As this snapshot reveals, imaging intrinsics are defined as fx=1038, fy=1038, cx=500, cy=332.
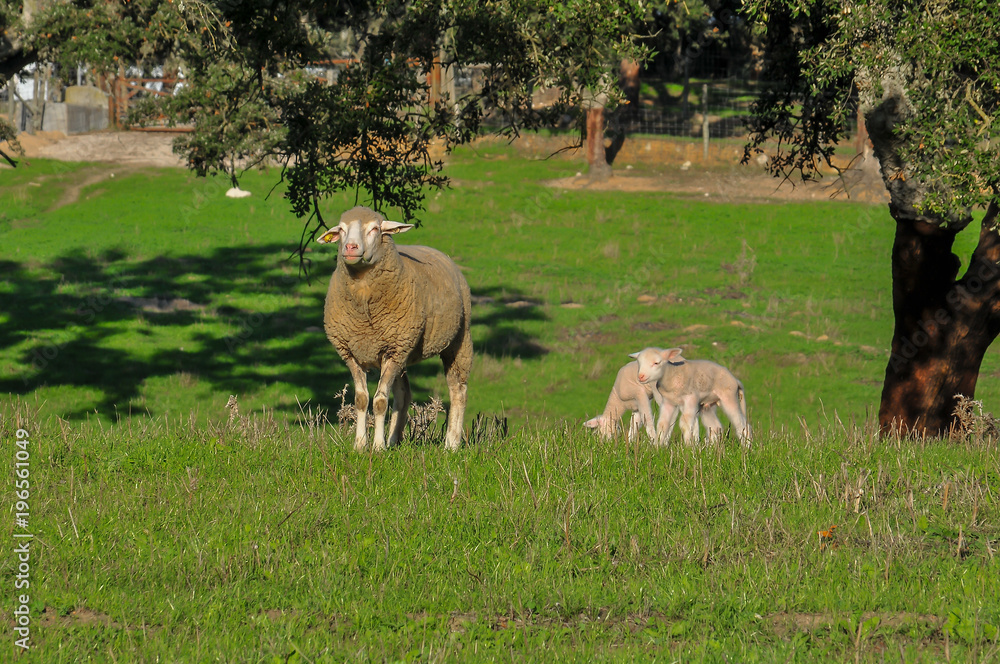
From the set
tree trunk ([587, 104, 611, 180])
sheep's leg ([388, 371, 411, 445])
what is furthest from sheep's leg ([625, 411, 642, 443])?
tree trunk ([587, 104, 611, 180])

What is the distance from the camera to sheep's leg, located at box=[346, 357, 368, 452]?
840 centimetres

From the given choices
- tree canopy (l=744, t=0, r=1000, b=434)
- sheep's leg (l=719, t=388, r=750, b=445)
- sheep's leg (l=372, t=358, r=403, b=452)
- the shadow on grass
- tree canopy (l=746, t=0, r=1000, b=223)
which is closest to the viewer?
sheep's leg (l=372, t=358, r=403, b=452)

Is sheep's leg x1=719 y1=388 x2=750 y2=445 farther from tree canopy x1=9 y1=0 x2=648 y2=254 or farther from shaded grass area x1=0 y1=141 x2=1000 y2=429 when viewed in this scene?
tree canopy x1=9 y1=0 x2=648 y2=254

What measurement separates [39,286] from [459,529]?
22.1 m

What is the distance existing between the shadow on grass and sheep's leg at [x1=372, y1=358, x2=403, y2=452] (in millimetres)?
9180

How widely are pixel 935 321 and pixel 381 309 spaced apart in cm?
703

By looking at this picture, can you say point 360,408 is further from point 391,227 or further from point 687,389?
point 687,389

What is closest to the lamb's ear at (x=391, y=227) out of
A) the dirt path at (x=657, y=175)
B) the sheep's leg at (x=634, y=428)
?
the sheep's leg at (x=634, y=428)

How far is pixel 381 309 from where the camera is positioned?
849 cm

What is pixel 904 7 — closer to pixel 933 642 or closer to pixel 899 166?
pixel 899 166

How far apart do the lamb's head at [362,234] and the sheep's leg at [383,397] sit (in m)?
0.91

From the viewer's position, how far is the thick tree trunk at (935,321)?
11828 millimetres

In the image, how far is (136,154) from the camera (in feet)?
146

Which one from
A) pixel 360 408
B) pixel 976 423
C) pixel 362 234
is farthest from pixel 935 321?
pixel 362 234
